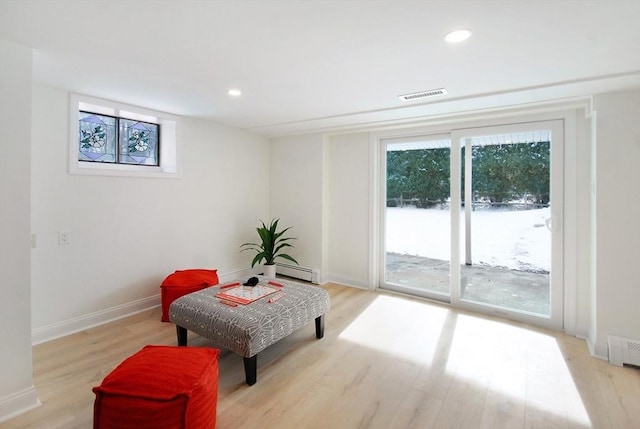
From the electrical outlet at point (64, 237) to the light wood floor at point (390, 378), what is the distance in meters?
0.88

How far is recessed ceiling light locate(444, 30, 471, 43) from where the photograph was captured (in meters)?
1.74

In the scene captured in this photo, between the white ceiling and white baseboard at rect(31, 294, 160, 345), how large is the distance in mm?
2162

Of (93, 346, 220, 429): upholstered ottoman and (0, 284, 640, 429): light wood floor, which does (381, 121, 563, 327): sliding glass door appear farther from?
(93, 346, 220, 429): upholstered ottoman

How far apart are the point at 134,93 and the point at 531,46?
321 centimetres

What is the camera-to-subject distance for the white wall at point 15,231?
1842mm

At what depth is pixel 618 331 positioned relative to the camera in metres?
2.51

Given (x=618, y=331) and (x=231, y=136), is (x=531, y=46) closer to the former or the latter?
(x=618, y=331)

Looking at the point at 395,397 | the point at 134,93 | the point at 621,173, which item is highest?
the point at 134,93

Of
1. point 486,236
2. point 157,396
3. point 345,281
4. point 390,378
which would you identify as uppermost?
point 486,236

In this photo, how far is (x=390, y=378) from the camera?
89.0 inches

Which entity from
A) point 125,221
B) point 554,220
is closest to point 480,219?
point 554,220

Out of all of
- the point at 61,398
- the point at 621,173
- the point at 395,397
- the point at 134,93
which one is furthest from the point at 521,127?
the point at 61,398

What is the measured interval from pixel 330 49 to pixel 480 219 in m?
2.63

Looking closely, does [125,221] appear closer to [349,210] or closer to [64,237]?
[64,237]
